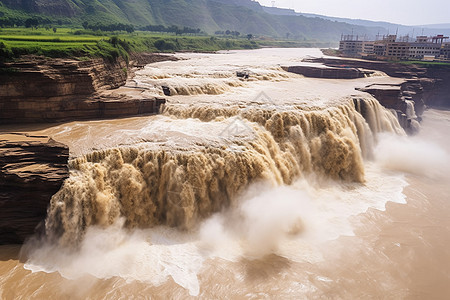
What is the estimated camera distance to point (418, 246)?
1229 centimetres

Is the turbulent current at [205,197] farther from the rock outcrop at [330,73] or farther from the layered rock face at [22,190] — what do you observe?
the rock outcrop at [330,73]

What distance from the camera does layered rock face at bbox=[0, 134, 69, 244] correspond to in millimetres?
11133

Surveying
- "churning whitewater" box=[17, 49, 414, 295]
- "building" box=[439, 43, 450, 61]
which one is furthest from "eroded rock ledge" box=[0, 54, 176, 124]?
"building" box=[439, 43, 450, 61]

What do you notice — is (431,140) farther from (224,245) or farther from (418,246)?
(224,245)

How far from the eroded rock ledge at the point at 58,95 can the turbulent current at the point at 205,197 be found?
3.46 feet

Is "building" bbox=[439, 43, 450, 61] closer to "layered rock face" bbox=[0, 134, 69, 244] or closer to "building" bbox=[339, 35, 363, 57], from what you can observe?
"building" bbox=[339, 35, 363, 57]

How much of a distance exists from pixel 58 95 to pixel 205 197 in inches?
351

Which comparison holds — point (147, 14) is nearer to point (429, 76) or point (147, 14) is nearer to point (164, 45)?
point (164, 45)

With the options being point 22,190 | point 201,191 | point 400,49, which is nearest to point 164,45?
point 400,49

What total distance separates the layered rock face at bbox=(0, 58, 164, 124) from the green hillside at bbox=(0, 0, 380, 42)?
134 ft

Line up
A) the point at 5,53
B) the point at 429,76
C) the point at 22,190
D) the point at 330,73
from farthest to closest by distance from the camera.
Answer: the point at 429,76, the point at 330,73, the point at 5,53, the point at 22,190

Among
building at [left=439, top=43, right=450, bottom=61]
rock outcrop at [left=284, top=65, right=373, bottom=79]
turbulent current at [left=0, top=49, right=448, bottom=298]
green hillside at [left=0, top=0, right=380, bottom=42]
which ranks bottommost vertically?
turbulent current at [left=0, top=49, right=448, bottom=298]

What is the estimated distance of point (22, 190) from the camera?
1120 cm

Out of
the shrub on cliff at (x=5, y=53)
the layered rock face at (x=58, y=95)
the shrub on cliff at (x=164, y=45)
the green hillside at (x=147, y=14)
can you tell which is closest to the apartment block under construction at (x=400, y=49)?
the shrub on cliff at (x=164, y=45)
